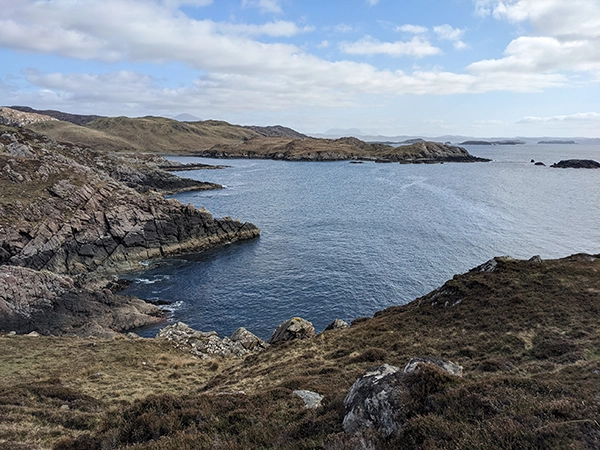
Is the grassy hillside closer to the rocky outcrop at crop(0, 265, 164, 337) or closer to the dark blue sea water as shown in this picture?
the rocky outcrop at crop(0, 265, 164, 337)

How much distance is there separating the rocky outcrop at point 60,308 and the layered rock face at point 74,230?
102mm

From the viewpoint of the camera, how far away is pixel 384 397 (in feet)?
34.3

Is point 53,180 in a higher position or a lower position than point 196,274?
higher

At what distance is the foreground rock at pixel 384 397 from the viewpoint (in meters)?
9.95

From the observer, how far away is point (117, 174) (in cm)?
11512

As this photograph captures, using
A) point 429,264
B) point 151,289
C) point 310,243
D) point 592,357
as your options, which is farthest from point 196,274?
point 592,357

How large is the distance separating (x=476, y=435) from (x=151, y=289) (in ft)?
155

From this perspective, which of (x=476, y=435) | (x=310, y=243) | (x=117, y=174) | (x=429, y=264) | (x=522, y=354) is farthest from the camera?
(x=117, y=174)

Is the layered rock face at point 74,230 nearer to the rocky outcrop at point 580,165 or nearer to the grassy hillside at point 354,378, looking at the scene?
the grassy hillside at point 354,378

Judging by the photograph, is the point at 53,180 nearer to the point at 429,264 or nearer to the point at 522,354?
the point at 429,264

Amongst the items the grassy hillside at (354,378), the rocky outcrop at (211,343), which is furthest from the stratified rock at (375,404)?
the rocky outcrop at (211,343)

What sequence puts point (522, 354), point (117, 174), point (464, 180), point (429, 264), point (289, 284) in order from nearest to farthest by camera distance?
point (522, 354)
point (289, 284)
point (429, 264)
point (117, 174)
point (464, 180)

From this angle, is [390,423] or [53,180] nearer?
[390,423]

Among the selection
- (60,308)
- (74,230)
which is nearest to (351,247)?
(60,308)
